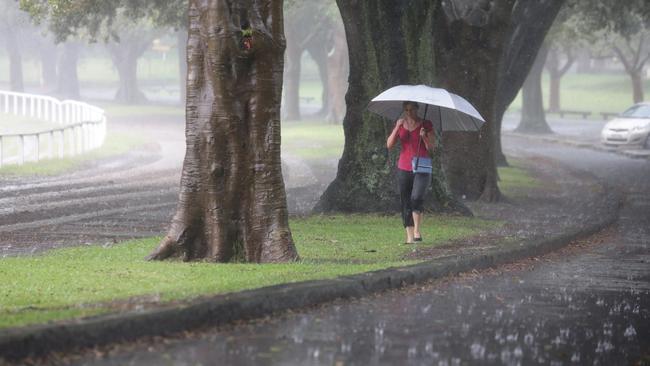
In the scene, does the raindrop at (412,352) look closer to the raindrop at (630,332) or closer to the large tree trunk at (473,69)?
the raindrop at (630,332)

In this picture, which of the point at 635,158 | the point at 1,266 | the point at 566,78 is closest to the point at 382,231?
the point at 1,266

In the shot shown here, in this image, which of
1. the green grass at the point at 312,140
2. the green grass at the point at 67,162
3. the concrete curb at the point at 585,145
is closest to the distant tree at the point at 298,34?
the green grass at the point at 312,140

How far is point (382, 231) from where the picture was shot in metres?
17.2

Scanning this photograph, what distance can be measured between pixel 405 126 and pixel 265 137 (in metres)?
2.85

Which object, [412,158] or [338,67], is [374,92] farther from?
[338,67]

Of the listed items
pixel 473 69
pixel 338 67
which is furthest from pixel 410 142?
pixel 338 67

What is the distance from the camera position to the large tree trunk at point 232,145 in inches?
502

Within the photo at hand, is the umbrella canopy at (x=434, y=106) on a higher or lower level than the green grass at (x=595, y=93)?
higher

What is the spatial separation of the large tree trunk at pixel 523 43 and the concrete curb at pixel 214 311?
14947 millimetres

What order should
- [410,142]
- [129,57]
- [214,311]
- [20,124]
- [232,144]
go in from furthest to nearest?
[129,57] < [20,124] < [410,142] < [232,144] < [214,311]

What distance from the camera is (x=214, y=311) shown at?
9039 mm

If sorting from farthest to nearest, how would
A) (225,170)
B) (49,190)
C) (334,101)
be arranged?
(334,101)
(49,190)
(225,170)

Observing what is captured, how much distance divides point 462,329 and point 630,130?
36899 mm

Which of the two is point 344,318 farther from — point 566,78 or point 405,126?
point 566,78
